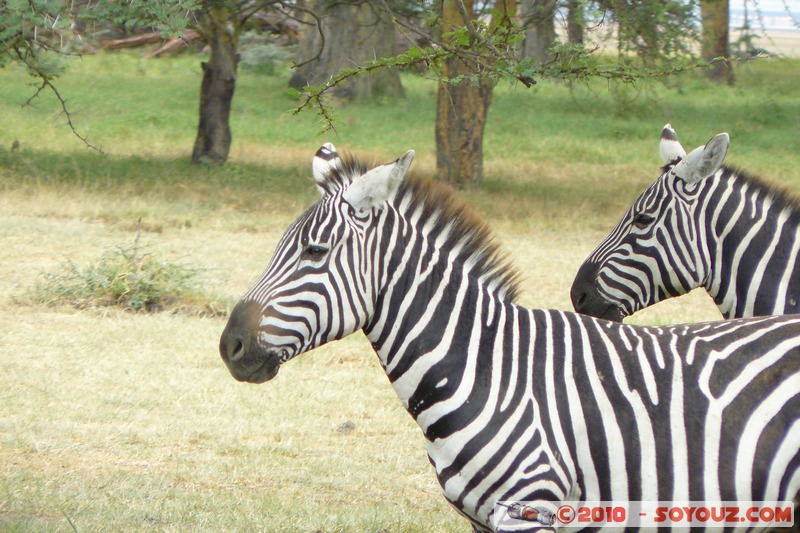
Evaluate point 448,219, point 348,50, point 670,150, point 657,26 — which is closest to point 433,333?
point 448,219

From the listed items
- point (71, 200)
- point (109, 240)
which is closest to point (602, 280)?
point (109, 240)

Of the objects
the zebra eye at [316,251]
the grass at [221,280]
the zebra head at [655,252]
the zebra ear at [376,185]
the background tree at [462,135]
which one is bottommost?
the grass at [221,280]

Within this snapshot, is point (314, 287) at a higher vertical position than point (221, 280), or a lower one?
higher

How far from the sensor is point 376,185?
3.30 meters

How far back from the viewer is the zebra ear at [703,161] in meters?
4.57

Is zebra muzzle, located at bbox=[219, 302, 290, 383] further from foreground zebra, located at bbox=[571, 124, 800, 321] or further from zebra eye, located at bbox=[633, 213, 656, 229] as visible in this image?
zebra eye, located at bbox=[633, 213, 656, 229]

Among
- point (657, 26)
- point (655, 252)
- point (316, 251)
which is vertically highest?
point (657, 26)

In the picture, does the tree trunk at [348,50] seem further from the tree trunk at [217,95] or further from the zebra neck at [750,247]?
the zebra neck at [750,247]

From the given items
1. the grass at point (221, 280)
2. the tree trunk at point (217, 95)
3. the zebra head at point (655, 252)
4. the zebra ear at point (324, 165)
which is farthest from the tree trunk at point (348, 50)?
the zebra ear at point (324, 165)

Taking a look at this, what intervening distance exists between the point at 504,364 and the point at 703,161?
192cm

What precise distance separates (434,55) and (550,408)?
203 centimetres

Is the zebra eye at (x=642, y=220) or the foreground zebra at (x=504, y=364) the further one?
the zebra eye at (x=642, y=220)

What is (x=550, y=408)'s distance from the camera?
322 centimetres

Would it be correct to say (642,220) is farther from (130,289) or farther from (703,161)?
(130,289)
